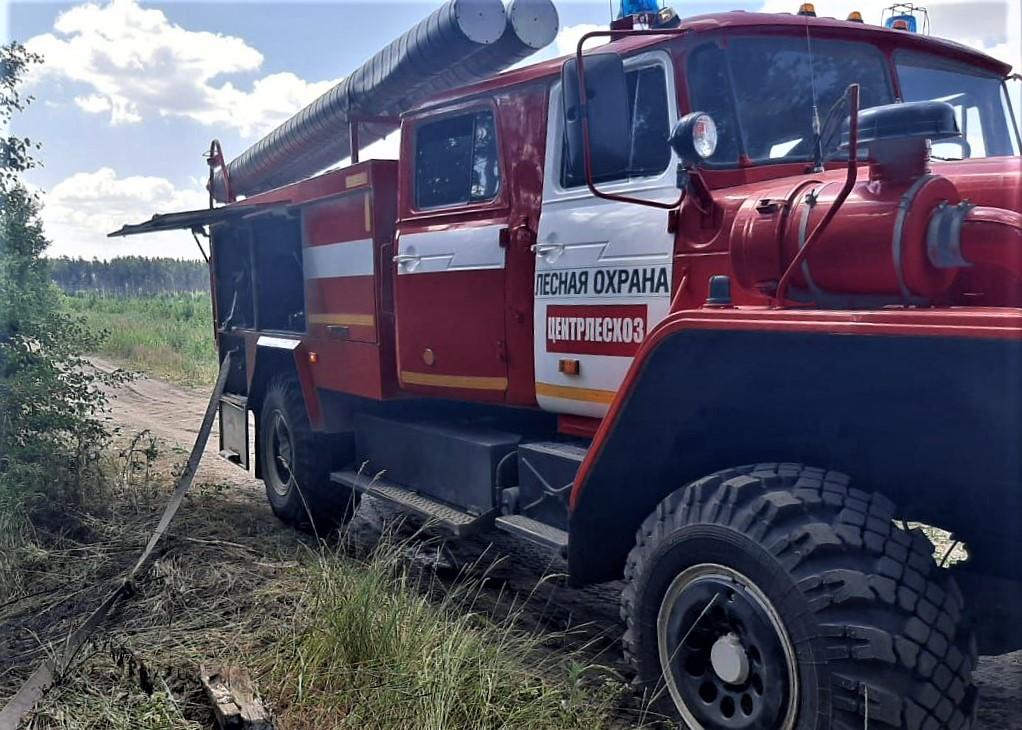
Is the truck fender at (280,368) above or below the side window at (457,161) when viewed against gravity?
below

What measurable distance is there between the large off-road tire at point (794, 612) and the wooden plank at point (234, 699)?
1.30m

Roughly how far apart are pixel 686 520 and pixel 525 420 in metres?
1.78

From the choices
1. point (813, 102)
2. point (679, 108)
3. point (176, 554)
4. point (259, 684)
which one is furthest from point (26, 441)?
point (813, 102)

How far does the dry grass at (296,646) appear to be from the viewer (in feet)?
9.82

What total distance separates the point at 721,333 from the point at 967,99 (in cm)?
206

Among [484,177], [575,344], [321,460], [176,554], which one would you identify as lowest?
[176,554]

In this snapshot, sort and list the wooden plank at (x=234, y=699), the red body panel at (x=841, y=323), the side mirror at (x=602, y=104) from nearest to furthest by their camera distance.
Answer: the red body panel at (x=841, y=323) < the wooden plank at (x=234, y=699) < the side mirror at (x=602, y=104)

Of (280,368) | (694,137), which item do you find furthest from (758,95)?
(280,368)

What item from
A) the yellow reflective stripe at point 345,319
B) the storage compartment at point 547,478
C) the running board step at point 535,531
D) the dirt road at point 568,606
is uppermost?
the yellow reflective stripe at point 345,319

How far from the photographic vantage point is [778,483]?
2.60 m

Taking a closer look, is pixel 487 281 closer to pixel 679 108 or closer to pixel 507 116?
pixel 507 116

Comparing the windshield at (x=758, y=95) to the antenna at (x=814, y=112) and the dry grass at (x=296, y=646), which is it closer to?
the antenna at (x=814, y=112)

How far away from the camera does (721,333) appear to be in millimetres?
2656

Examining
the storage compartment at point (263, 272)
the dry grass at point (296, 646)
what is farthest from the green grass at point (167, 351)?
the dry grass at point (296, 646)
